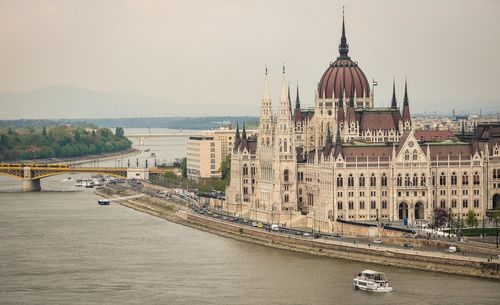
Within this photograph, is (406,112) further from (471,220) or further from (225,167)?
(225,167)

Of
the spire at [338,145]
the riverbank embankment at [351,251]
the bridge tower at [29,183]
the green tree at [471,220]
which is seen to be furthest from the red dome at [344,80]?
the bridge tower at [29,183]

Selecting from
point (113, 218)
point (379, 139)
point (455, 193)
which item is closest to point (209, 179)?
point (113, 218)

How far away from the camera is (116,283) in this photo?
87.2 meters

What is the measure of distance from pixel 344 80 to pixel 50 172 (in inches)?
2134

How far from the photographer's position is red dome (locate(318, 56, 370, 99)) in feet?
403

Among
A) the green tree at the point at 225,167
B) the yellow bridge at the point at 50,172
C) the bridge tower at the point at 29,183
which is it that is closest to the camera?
the green tree at the point at 225,167

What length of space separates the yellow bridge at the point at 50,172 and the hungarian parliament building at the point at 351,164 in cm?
4405

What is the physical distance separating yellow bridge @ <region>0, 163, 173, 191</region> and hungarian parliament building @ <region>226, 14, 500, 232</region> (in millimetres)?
44051

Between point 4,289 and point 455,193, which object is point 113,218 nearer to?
point 455,193

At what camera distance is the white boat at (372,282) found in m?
83.5

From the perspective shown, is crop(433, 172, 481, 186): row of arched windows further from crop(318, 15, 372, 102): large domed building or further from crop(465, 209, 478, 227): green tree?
crop(318, 15, 372, 102): large domed building

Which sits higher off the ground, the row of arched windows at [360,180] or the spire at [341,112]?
the spire at [341,112]

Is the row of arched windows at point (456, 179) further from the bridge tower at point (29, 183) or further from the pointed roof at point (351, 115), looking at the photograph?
the bridge tower at point (29, 183)

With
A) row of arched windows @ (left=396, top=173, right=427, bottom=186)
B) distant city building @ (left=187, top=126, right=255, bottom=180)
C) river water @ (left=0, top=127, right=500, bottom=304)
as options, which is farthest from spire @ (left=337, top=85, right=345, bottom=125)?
distant city building @ (left=187, top=126, right=255, bottom=180)
